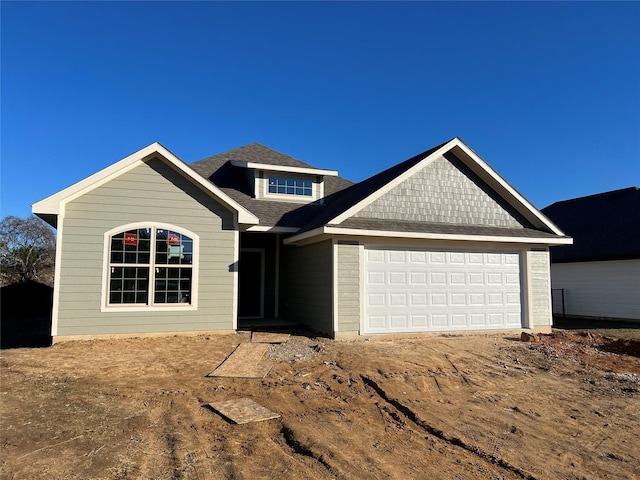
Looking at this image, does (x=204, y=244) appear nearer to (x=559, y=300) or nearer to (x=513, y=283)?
(x=513, y=283)

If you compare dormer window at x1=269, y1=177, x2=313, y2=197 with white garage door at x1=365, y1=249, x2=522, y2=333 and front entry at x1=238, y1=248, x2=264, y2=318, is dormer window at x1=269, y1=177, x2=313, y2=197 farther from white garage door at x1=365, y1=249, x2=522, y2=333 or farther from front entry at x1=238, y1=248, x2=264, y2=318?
white garage door at x1=365, y1=249, x2=522, y2=333

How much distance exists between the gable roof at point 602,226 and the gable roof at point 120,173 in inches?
589

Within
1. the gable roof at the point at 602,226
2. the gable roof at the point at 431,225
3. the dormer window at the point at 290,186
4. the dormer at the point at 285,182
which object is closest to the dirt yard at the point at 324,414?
the gable roof at the point at 431,225

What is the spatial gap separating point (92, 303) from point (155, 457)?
6852 millimetres

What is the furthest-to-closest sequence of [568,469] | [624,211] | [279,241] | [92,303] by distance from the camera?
1. [624,211]
2. [279,241]
3. [92,303]
4. [568,469]

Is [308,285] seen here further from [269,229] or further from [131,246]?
[131,246]

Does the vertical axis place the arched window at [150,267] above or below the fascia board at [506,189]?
below

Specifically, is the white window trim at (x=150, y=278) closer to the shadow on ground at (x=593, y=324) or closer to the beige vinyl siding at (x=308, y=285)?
the beige vinyl siding at (x=308, y=285)

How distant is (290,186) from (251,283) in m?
3.68

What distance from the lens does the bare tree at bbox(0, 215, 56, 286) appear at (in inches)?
987

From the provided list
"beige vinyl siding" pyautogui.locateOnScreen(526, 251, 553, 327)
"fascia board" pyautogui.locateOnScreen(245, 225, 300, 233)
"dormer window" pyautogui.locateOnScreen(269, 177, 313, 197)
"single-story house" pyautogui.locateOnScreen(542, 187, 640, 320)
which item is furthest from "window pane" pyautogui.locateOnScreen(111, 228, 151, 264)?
"single-story house" pyautogui.locateOnScreen(542, 187, 640, 320)

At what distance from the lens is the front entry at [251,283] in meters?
14.5

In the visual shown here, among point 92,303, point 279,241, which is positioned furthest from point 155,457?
point 279,241

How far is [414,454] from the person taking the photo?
4445 mm
